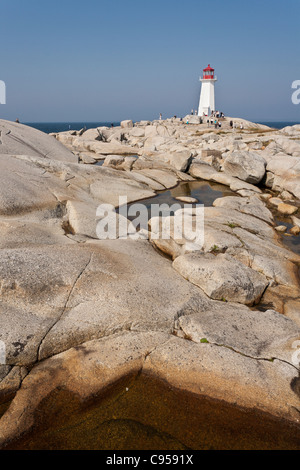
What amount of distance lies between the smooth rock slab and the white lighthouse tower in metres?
88.9

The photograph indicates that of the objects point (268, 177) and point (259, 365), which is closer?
point (259, 365)

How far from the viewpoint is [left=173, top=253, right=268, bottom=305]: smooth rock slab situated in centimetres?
884

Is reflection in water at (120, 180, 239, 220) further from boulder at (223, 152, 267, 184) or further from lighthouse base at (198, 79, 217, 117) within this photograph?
lighthouse base at (198, 79, 217, 117)

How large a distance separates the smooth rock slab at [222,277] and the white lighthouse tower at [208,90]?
88930 mm

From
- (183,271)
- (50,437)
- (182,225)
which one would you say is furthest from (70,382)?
(182,225)

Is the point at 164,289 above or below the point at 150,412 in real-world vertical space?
above

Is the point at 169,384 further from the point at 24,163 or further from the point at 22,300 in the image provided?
the point at 24,163

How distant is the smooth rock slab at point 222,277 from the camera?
29.0 ft

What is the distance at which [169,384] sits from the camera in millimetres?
5980

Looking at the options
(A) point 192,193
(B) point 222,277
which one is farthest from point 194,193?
(B) point 222,277

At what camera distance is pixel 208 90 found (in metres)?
88.3

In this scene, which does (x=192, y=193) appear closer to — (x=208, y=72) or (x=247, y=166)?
(x=247, y=166)

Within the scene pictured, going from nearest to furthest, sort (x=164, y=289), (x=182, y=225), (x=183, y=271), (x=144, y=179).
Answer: (x=164, y=289), (x=183, y=271), (x=182, y=225), (x=144, y=179)

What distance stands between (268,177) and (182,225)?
51.5ft
